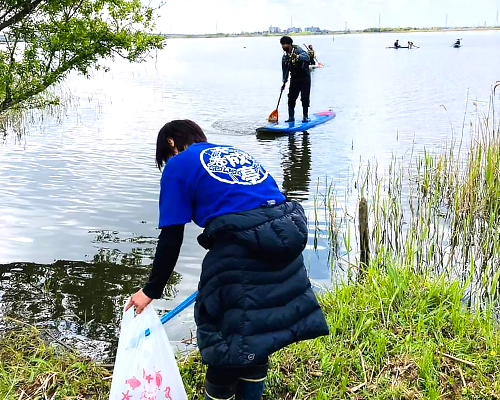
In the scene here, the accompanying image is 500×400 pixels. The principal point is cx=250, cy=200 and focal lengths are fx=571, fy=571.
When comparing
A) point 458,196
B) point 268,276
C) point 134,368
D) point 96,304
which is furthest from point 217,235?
point 458,196

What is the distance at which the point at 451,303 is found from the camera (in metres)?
3.84

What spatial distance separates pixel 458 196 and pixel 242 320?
15.6 feet

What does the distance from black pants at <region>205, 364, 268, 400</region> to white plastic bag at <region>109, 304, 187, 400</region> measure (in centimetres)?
18

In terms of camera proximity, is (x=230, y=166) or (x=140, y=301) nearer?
(x=230, y=166)

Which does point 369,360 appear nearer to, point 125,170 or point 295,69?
point 125,170

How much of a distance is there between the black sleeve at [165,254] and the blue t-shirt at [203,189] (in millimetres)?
46

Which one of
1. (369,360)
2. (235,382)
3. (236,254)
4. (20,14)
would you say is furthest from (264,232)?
(20,14)

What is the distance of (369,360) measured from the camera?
11.0ft

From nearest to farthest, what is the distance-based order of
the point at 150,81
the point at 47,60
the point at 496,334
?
the point at 496,334 → the point at 47,60 → the point at 150,81

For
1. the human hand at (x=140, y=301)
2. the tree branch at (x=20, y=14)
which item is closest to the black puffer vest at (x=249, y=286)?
the human hand at (x=140, y=301)

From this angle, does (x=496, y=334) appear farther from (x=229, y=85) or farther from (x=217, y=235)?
(x=229, y=85)

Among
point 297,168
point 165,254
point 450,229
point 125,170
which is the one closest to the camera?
point 165,254

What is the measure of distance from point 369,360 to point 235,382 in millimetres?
1068

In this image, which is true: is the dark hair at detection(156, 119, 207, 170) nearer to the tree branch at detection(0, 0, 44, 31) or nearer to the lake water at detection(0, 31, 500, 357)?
the lake water at detection(0, 31, 500, 357)
